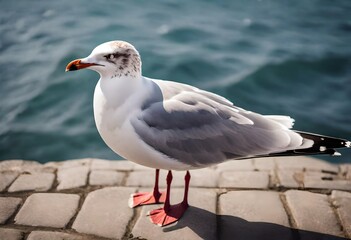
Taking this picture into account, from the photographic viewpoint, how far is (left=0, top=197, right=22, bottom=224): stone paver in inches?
147

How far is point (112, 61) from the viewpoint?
11.1 feet

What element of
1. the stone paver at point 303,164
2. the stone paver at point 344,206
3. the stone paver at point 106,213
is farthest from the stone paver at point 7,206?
the stone paver at point 344,206

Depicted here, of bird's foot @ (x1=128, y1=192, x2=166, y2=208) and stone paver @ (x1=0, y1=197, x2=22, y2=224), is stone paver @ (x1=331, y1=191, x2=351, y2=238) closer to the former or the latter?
bird's foot @ (x1=128, y1=192, x2=166, y2=208)

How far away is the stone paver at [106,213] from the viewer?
142 inches

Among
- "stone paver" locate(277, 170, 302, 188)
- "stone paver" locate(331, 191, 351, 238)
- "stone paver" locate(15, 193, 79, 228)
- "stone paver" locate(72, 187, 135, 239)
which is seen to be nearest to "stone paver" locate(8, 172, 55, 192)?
"stone paver" locate(15, 193, 79, 228)

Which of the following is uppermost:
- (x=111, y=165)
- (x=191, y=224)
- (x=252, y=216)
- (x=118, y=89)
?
(x=118, y=89)

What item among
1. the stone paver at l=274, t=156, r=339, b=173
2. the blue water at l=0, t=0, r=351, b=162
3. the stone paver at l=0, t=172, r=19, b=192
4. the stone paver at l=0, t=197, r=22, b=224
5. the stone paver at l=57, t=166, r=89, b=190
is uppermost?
the blue water at l=0, t=0, r=351, b=162

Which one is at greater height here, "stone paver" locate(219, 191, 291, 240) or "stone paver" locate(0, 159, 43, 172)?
"stone paver" locate(0, 159, 43, 172)

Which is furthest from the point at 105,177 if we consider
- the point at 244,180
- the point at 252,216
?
the point at 252,216

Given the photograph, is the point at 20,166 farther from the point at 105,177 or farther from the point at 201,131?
the point at 201,131

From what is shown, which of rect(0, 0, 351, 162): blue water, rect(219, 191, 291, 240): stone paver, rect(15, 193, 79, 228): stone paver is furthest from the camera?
rect(0, 0, 351, 162): blue water

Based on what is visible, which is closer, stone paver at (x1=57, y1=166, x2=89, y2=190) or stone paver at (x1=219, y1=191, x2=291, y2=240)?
stone paver at (x1=219, y1=191, x2=291, y2=240)

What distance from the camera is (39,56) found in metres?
8.98

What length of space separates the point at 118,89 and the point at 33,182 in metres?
1.54
